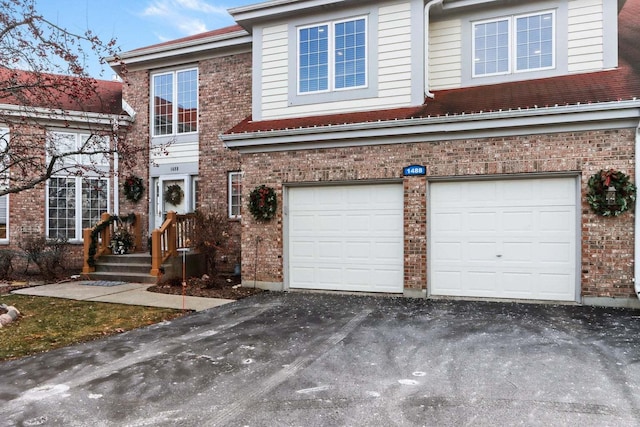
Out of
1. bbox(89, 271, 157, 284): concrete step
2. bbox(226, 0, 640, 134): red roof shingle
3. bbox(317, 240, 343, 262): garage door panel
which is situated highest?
bbox(226, 0, 640, 134): red roof shingle

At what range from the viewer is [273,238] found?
9742 mm

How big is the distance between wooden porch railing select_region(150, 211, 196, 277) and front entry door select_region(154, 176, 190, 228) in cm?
130

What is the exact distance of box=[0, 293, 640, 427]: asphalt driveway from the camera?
3672 millimetres

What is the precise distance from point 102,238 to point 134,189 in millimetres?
1926

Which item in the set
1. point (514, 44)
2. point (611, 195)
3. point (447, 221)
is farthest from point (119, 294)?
point (514, 44)

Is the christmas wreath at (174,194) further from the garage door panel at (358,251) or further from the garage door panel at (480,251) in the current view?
the garage door panel at (480,251)

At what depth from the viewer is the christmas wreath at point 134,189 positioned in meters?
13.1

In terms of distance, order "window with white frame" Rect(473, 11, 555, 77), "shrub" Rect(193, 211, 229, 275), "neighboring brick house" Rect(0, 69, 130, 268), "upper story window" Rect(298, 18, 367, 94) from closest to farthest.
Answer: "window with white frame" Rect(473, 11, 555, 77) → "upper story window" Rect(298, 18, 367, 94) → "shrub" Rect(193, 211, 229, 275) → "neighboring brick house" Rect(0, 69, 130, 268)

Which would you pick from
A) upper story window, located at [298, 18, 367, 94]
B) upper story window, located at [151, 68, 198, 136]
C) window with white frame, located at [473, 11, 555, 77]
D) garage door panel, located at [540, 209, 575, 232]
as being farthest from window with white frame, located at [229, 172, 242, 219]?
garage door panel, located at [540, 209, 575, 232]

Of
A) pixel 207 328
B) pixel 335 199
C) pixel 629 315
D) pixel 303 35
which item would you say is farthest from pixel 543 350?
pixel 303 35

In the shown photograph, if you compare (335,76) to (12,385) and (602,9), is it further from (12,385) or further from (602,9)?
(12,385)

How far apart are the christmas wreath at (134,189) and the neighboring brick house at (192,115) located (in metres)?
0.22

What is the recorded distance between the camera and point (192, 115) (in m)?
12.9

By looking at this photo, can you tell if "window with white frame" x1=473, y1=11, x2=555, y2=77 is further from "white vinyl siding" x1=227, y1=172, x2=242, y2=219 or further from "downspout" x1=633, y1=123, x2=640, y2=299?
"white vinyl siding" x1=227, y1=172, x2=242, y2=219
